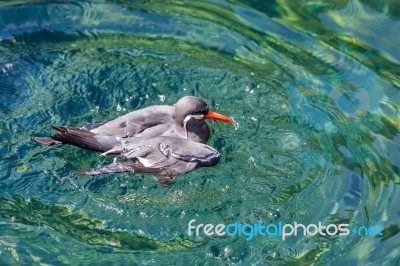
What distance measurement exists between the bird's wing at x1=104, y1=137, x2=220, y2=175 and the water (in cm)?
15

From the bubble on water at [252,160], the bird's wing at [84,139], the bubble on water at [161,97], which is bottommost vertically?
the bird's wing at [84,139]

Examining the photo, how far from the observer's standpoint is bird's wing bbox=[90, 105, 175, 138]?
741cm

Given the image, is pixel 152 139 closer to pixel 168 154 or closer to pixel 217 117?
pixel 168 154

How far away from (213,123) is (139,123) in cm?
105

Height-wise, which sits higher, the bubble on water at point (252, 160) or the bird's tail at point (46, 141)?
the bubble on water at point (252, 160)

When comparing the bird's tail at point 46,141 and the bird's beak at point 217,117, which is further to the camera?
the bird's beak at point 217,117

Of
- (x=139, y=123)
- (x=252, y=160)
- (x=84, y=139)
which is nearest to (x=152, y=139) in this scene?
(x=139, y=123)

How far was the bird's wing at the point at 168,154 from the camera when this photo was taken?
23.8ft

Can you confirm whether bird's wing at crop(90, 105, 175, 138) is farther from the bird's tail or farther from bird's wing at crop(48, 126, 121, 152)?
the bird's tail

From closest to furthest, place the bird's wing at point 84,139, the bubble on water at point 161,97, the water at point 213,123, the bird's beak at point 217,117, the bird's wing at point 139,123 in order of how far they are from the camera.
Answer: the water at point 213,123, the bird's wing at point 84,139, the bird's wing at point 139,123, the bird's beak at point 217,117, the bubble on water at point 161,97

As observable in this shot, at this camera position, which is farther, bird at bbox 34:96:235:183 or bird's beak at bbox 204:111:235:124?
bird's beak at bbox 204:111:235:124

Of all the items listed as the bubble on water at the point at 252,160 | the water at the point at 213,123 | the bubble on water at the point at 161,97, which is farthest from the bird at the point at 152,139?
the bubble on water at the point at 161,97

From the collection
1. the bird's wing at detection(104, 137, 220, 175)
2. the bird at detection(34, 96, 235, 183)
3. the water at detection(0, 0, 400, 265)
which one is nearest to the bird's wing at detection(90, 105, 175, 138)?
the bird at detection(34, 96, 235, 183)

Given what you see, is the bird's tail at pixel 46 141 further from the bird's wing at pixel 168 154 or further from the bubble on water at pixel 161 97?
the bubble on water at pixel 161 97
